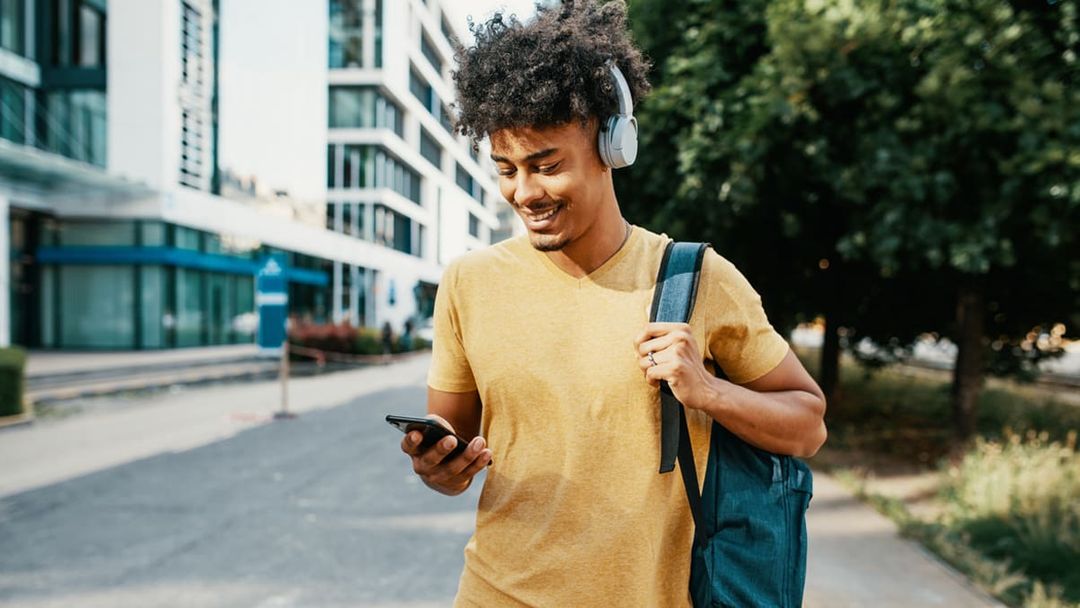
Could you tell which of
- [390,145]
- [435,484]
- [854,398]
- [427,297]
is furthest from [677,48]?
[427,297]

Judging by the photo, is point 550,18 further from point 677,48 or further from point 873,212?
point 677,48

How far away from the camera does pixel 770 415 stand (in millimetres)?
1504

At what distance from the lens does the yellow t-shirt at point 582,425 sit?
5.04 ft

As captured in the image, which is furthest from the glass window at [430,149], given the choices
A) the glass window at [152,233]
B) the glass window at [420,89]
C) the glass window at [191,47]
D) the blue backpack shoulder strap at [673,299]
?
the blue backpack shoulder strap at [673,299]

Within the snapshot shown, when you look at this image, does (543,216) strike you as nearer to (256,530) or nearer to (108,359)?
(256,530)

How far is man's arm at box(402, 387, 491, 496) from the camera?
4.84 ft

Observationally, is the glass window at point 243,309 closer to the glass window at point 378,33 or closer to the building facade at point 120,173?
the building facade at point 120,173

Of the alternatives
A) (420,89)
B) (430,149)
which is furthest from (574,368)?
(430,149)

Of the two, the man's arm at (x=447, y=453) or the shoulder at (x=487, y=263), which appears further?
the shoulder at (x=487, y=263)

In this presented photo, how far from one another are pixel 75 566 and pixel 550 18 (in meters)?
4.78

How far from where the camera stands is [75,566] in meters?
4.75

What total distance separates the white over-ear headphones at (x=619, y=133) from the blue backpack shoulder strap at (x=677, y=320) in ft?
0.78

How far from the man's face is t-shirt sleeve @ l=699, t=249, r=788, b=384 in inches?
11.5

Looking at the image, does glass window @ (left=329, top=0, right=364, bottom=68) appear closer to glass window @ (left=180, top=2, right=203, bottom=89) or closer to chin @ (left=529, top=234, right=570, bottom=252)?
chin @ (left=529, top=234, right=570, bottom=252)
